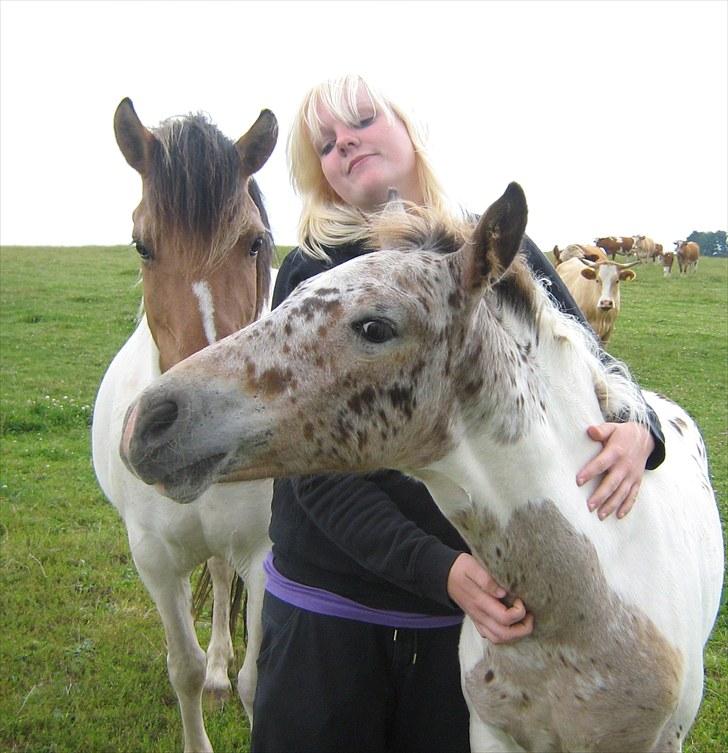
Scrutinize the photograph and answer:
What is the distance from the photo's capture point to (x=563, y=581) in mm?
1847

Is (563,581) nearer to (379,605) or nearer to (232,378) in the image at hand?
(379,605)

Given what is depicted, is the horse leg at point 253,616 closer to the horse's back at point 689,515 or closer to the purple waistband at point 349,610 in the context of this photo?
the purple waistband at point 349,610

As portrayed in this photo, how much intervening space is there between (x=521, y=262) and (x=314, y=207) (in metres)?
0.98

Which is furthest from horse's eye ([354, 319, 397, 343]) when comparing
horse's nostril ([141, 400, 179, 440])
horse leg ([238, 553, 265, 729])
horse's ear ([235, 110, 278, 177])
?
horse leg ([238, 553, 265, 729])

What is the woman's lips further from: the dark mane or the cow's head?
the cow's head

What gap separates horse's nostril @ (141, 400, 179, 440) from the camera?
161 centimetres

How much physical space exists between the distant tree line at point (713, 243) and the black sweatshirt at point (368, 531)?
1837 inches

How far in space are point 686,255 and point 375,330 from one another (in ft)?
102

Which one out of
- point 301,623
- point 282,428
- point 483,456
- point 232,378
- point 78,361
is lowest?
point 78,361

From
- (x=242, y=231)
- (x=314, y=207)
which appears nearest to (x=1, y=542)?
(x=242, y=231)

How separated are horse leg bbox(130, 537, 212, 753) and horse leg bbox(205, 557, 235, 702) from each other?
0.48 metres

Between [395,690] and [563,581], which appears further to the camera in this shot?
[395,690]

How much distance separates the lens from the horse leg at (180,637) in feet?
10.8

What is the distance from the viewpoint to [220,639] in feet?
14.6
